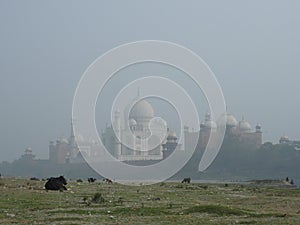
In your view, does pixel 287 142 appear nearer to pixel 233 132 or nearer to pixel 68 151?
pixel 233 132

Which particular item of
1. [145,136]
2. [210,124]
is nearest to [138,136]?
[145,136]

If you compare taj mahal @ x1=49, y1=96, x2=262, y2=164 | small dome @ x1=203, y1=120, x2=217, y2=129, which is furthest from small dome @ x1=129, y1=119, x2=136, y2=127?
small dome @ x1=203, y1=120, x2=217, y2=129

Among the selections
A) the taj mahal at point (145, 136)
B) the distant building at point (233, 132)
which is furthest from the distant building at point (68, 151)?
the distant building at point (233, 132)

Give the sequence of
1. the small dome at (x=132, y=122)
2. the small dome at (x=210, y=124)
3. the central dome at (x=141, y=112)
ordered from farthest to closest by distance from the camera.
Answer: the small dome at (x=210, y=124)
the central dome at (x=141, y=112)
the small dome at (x=132, y=122)

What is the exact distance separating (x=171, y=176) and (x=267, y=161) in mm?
21083

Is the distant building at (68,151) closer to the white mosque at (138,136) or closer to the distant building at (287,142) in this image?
the white mosque at (138,136)

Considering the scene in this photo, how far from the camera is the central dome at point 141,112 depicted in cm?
14712

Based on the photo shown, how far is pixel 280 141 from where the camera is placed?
162125 mm

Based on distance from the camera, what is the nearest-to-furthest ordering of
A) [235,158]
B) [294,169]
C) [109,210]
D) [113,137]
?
[109,210], [294,169], [235,158], [113,137]

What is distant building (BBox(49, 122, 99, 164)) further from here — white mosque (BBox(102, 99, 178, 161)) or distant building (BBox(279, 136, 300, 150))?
distant building (BBox(279, 136, 300, 150))

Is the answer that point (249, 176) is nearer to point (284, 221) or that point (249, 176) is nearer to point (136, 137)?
point (136, 137)

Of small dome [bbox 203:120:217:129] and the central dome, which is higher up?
the central dome

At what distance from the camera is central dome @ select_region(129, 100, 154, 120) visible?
14712cm

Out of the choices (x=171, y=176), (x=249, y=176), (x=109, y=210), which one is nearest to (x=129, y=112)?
(x=171, y=176)
